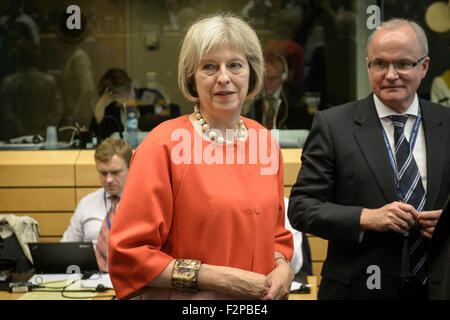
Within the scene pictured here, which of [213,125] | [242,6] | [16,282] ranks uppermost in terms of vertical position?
[242,6]

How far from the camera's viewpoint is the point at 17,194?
15.9 feet

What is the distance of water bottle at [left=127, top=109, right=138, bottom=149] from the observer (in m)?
4.14

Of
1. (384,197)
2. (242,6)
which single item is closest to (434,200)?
(384,197)

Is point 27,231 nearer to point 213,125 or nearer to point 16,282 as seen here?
point 16,282

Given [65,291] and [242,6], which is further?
[242,6]

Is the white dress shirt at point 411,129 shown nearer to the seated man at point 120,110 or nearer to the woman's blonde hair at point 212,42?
the woman's blonde hair at point 212,42

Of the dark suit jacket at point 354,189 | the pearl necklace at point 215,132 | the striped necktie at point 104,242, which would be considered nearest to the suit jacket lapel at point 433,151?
the dark suit jacket at point 354,189

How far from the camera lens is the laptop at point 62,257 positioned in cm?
332

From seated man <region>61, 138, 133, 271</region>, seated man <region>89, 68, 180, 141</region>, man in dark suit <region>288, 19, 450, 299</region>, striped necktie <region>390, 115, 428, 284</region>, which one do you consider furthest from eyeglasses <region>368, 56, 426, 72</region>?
seated man <region>89, 68, 180, 141</region>

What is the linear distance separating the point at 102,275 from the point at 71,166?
168 cm

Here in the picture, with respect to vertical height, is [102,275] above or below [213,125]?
below

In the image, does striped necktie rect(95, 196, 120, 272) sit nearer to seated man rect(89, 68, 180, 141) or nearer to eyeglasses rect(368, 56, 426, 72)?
seated man rect(89, 68, 180, 141)

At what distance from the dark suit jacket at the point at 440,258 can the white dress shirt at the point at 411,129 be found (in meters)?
0.38

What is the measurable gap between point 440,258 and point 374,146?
1.73ft
